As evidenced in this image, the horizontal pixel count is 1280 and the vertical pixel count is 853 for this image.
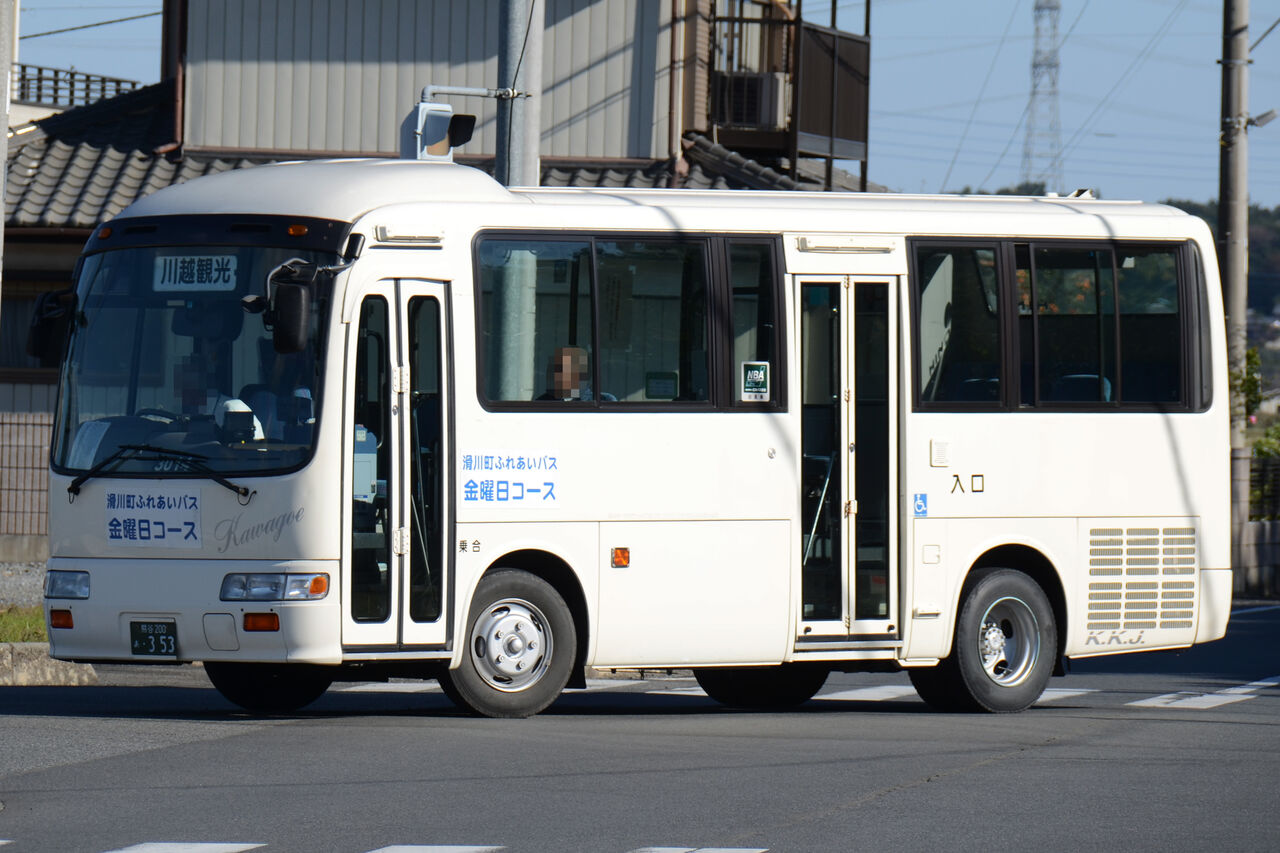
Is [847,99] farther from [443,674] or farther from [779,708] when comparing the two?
[443,674]

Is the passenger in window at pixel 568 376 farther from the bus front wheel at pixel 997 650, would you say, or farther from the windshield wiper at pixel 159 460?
the bus front wheel at pixel 997 650

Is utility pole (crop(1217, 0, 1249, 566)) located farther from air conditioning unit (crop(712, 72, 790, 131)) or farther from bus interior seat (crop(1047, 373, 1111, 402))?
bus interior seat (crop(1047, 373, 1111, 402))

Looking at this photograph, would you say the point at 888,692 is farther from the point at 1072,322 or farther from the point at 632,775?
the point at 632,775

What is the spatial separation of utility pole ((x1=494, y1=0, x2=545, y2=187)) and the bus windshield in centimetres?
465

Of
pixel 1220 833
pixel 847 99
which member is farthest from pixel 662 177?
pixel 1220 833

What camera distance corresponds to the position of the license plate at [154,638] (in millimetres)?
11141

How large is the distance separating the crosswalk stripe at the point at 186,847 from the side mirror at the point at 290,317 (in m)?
3.74

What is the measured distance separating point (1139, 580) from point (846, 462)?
2.30m

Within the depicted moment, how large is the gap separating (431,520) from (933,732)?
10.1 ft

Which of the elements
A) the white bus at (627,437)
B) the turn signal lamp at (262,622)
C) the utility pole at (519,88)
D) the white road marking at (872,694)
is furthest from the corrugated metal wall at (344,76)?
the turn signal lamp at (262,622)

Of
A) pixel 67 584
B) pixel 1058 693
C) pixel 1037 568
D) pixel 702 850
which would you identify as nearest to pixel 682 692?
pixel 1058 693

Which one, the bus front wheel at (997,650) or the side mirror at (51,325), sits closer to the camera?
the side mirror at (51,325)

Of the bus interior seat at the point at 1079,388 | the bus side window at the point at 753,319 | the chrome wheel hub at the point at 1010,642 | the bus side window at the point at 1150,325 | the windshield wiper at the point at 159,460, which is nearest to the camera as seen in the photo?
the windshield wiper at the point at 159,460

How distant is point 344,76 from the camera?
23.9 meters
